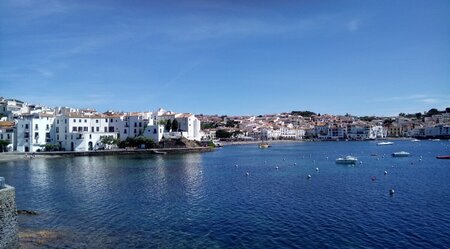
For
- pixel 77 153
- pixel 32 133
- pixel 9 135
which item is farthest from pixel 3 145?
pixel 77 153

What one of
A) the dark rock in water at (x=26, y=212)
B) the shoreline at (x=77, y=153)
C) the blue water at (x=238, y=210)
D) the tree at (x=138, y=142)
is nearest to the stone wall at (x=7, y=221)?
the blue water at (x=238, y=210)

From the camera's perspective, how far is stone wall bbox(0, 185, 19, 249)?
51.3ft

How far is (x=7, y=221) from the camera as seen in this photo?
52.8 ft

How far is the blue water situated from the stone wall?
2.27 meters

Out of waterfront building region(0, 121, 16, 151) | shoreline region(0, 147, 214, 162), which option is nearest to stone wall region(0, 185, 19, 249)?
shoreline region(0, 147, 214, 162)

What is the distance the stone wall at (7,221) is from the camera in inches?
616

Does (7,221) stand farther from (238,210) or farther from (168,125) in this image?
(168,125)

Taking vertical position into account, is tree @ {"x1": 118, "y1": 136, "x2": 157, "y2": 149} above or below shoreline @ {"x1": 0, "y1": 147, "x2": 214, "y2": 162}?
above

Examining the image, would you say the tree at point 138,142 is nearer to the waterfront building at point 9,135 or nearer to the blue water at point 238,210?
the waterfront building at point 9,135

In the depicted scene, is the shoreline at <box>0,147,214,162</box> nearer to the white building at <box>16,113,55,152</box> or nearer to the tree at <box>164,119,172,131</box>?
the white building at <box>16,113,55,152</box>

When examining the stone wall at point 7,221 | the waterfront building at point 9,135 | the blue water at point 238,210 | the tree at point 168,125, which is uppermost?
the tree at point 168,125

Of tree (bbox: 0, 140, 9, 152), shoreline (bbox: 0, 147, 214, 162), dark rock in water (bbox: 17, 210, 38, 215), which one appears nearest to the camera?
dark rock in water (bbox: 17, 210, 38, 215)

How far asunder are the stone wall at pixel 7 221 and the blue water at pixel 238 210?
2.27 meters

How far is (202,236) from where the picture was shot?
1988 cm
